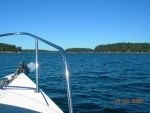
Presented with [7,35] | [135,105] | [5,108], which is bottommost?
[135,105]

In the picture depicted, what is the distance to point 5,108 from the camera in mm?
3053

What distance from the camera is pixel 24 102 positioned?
10.9 feet

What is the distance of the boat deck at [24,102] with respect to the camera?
3.06 meters

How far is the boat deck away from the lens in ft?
10.0

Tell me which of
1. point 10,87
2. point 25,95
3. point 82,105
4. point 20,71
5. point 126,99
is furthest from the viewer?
point 126,99

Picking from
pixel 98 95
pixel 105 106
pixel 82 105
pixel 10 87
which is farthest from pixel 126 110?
pixel 10 87

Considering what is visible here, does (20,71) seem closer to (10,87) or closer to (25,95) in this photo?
(10,87)

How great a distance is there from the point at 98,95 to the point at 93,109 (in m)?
2.30
